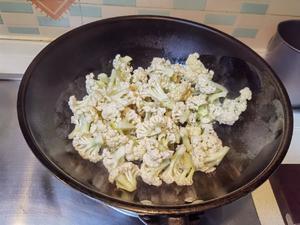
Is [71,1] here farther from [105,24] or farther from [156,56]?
[156,56]

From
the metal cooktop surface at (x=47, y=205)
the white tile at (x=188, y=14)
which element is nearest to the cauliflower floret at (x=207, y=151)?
the metal cooktop surface at (x=47, y=205)

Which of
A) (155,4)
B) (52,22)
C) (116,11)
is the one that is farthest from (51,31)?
(155,4)

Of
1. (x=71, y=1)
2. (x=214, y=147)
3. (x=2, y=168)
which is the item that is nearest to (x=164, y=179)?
(x=214, y=147)

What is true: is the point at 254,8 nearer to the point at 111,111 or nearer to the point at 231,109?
the point at 231,109

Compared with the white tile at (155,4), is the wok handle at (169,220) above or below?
below

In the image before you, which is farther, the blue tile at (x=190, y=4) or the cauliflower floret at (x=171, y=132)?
the blue tile at (x=190, y=4)

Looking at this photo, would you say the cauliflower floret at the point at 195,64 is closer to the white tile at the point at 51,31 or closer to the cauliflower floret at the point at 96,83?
the cauliflower floret at the point at 96,83

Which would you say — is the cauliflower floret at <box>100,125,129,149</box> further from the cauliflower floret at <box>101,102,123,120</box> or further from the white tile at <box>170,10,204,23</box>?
the white tile at <box>170,10,204,23</box>
